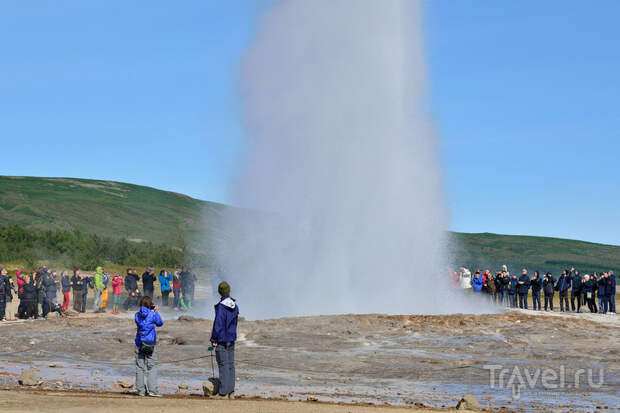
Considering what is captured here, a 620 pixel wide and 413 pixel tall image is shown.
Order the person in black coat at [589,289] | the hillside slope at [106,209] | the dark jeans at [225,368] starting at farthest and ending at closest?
the hillside slope at [106,209] < the person in black coat at [589,289] < the dark jeans at [225,368]

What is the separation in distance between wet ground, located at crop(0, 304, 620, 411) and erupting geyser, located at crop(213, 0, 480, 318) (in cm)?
383

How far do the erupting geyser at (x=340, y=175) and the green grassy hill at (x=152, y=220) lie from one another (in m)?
67.6

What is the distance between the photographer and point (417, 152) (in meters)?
28.0

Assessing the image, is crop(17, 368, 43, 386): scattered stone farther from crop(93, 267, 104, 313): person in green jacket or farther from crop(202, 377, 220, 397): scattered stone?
crop(93, 267, 104, 313): person in green jacket

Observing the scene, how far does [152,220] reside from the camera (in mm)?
133375

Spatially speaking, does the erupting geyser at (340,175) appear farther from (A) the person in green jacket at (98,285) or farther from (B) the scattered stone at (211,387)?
(B) the scattered stone at (211,387)

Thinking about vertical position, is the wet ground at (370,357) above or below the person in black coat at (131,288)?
below

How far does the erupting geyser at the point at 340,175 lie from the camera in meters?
25.2

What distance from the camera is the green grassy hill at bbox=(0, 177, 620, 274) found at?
11417 cm

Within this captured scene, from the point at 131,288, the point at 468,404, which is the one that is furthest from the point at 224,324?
the point at 131,288

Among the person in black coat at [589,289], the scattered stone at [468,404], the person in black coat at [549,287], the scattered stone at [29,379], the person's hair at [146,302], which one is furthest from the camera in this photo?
the person in black coat at [549,287]

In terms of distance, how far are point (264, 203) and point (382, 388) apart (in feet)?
54.7

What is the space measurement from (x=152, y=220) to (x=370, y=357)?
121 metres

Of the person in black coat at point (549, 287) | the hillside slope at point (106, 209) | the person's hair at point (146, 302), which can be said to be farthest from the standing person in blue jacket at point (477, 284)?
the hillside slope at point (106, 209)
